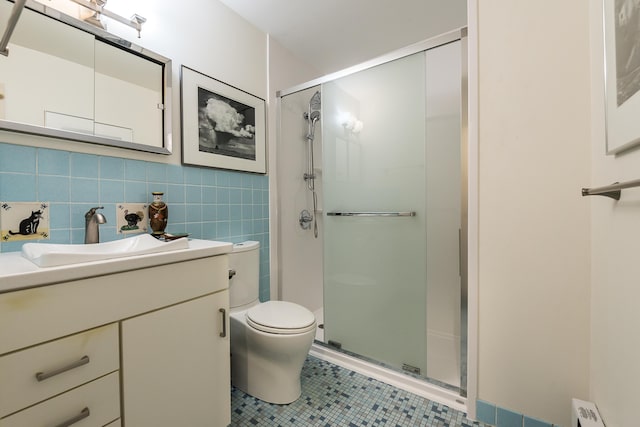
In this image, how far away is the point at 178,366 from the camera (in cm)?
95

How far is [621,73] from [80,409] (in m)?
1.72

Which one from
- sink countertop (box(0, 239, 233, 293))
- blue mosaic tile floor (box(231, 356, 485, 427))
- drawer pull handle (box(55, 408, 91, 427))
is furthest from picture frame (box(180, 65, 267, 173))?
blue mosaic tile floor (box(231, 356, 485, 427))

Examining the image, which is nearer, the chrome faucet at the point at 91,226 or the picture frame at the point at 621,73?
the picture frame at the point at 621,73

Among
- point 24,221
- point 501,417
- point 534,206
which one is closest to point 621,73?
point 534,206

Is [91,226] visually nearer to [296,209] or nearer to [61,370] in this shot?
[61,370]

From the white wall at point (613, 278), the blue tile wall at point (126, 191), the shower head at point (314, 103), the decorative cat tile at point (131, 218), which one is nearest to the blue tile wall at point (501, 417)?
the white wall at point (613, 278)

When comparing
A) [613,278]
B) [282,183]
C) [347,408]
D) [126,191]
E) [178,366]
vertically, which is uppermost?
[282,183]

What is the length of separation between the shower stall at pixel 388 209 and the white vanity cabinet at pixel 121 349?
910 mm

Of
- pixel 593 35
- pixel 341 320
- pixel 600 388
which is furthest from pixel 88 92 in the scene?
pixel 600 388

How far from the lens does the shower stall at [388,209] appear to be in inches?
59.8

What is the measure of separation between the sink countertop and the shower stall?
3.47 ft

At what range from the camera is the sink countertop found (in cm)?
64

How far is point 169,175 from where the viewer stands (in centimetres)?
145

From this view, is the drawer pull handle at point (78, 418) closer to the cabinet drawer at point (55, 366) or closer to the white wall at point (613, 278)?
the cabinet drawer at point (55, 366)
